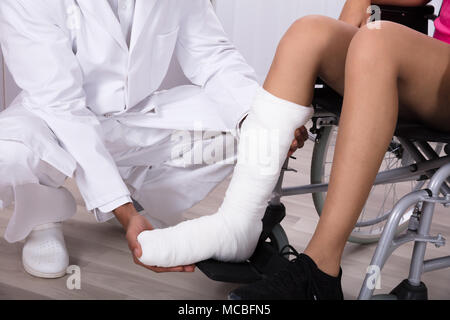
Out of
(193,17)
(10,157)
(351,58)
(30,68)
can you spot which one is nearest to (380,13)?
(193,17)

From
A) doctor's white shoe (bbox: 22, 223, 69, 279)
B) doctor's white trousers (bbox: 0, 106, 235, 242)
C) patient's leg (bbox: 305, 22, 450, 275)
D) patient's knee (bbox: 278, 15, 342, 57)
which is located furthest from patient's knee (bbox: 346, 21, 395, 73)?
doctor's white shoe (bbox: 22, 223, 69, 279)

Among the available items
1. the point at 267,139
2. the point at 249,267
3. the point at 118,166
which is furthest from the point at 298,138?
the point at 118,166

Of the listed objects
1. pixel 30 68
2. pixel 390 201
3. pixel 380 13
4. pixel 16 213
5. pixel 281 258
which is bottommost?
pixel 390 201

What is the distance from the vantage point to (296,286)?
877 mm

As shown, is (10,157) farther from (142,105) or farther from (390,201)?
(390,201)

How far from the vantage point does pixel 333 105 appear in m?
1.15

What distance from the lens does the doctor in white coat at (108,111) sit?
1188 millimetres

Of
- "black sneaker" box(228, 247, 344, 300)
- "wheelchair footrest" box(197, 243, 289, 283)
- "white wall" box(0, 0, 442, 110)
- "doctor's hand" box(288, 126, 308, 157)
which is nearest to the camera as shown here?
"black sneaker" box(228, 247, 344, 300)

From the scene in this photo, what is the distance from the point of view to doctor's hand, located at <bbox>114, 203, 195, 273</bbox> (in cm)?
100

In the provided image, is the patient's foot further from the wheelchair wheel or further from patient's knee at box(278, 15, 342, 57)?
the wheelchair wheel

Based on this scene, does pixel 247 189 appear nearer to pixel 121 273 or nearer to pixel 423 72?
pixel 423 72

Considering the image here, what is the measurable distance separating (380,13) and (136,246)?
1017mm

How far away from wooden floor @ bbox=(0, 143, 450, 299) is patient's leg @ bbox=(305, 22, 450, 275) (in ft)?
1.55

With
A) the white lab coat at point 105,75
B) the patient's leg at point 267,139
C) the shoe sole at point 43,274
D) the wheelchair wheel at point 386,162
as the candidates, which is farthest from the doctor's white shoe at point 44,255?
the wheelchair wheel at point 386,162
